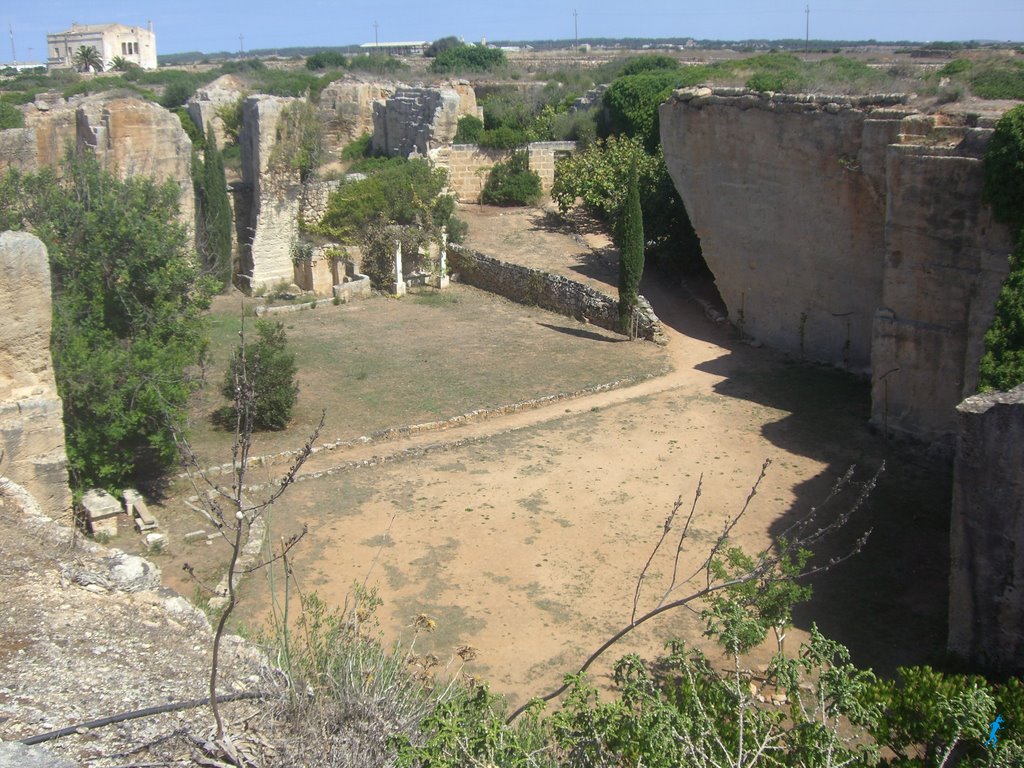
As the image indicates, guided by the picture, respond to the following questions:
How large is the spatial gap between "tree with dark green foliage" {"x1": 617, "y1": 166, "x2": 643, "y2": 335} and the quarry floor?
7.22 feet

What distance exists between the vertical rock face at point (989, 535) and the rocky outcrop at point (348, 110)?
29.2m

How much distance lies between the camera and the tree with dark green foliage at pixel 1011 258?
9797mm

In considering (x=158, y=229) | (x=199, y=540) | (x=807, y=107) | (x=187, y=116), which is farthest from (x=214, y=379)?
(x=187, y=116)

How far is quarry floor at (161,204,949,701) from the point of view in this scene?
9.66 m

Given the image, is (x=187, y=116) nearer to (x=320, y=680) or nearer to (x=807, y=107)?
(x=807, y=107)

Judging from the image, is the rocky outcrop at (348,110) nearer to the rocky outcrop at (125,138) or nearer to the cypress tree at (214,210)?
the cypress tree at (214,210)

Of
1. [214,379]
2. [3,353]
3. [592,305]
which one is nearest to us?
[3,353]

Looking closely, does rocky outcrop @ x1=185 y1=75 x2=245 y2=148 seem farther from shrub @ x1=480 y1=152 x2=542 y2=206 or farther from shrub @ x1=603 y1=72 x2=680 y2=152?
shrub @ x1=603 y1=72 x2=680 y2=152

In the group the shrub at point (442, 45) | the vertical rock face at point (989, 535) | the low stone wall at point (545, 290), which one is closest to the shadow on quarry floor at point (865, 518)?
the vertical rock face at point (989, 535)

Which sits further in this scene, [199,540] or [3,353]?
[199,540]

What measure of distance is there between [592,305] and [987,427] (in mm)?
12799

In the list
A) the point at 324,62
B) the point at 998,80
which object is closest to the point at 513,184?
the point at 998,80

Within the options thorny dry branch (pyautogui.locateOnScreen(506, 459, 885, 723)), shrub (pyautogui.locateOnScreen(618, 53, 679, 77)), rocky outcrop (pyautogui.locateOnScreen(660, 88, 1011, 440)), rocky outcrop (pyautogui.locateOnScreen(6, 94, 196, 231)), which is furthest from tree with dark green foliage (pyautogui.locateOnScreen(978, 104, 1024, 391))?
Answer: shrub (pyautogui.locateOnScreen(618, 53, 679, 77))

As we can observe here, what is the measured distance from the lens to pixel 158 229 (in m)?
13.9
